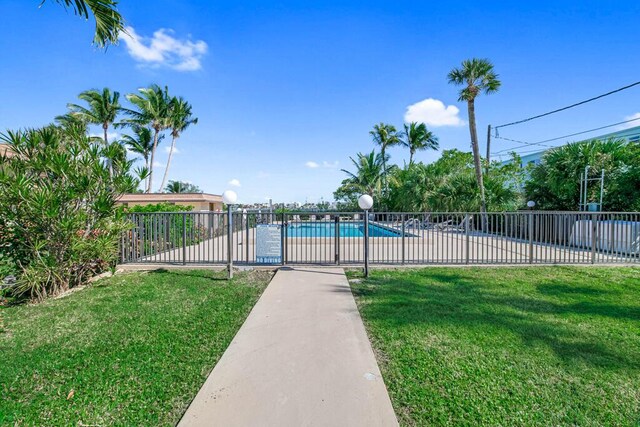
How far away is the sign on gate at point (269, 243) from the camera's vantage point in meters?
7.00

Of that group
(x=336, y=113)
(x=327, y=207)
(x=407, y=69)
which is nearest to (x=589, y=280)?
(x=407, y=69)

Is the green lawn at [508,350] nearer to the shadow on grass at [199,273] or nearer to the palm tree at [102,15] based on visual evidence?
the shadow on grass at [199,273]

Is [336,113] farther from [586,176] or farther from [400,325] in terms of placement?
[400,325]

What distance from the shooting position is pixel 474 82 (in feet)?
52.0

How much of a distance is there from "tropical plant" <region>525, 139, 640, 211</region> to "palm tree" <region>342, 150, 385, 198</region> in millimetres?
12536

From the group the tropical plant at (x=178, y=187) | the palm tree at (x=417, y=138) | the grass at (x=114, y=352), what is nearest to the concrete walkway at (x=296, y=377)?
the grass at (x=114, y=352)

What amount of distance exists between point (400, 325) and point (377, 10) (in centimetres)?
995

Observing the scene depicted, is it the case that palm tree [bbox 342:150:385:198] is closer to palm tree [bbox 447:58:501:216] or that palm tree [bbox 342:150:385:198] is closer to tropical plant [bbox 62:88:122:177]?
palm tree [bbox 447:58:501:216]

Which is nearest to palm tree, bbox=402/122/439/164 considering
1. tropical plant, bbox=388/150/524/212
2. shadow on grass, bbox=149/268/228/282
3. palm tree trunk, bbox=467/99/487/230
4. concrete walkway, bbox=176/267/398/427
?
tropical plant, bbox=388/150/524/212

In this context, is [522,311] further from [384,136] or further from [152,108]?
[152,108]

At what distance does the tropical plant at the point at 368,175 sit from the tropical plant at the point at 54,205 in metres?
21.2

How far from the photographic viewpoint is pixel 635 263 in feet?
24.4

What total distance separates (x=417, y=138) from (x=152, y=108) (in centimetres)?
2445

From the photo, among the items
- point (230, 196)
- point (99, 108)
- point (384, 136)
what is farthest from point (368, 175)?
point (99, 108)
